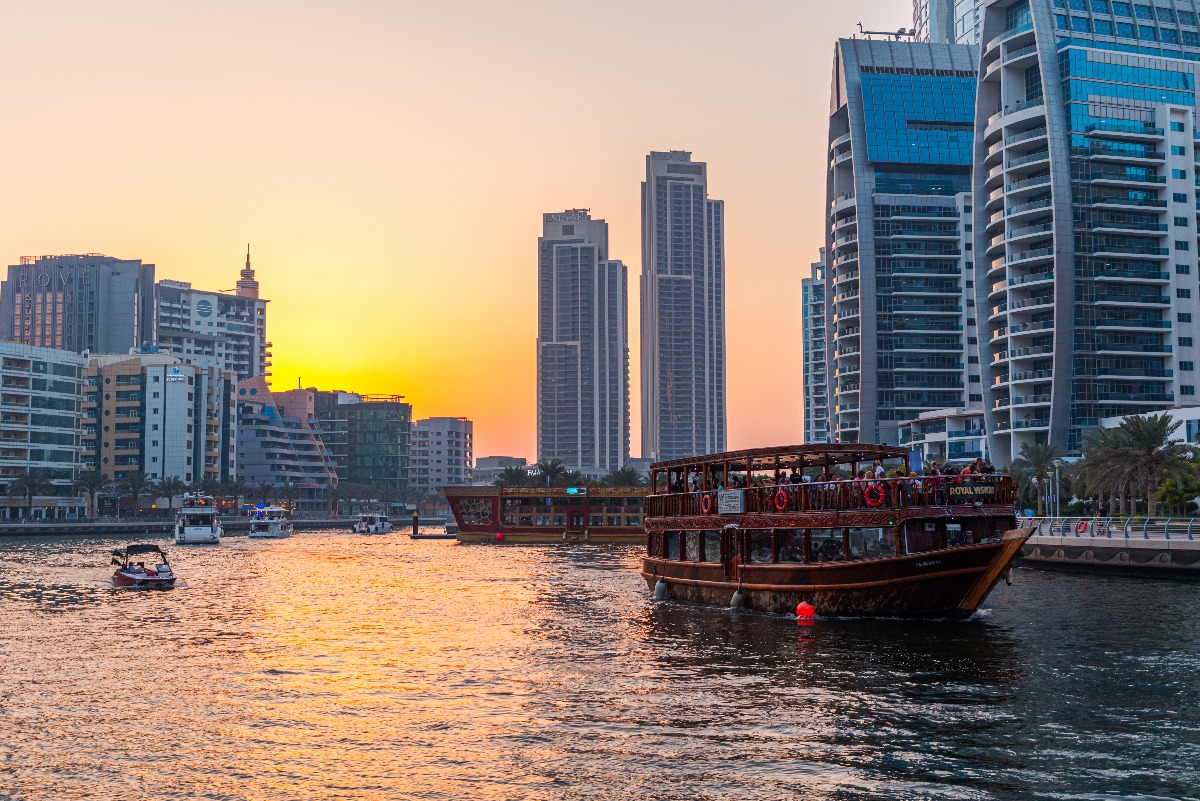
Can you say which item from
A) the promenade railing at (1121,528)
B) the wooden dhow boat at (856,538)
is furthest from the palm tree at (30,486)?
the wooden dhow boat at (856,538)

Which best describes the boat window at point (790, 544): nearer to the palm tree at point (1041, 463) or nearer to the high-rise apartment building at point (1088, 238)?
the palm tree at point (1041, 463)

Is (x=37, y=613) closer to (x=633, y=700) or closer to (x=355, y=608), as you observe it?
(x=355, y=608)

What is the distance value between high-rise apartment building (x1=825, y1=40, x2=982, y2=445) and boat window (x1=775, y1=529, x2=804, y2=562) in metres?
130

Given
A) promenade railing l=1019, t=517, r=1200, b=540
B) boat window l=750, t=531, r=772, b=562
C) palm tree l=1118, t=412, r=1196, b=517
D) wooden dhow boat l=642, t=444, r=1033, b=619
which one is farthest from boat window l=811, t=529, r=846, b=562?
palm tree l=1118, t=412, r=1196, b=517

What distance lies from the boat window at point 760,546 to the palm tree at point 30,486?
14971 centimetres

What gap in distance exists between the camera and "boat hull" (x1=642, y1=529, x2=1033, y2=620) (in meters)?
41.5

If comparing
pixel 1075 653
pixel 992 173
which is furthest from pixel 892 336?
pixel 1075 653

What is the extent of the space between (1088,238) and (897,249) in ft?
144

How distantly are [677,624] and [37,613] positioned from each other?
2796cm

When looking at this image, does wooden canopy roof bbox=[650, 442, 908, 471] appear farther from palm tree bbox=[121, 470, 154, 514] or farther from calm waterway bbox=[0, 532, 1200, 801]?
palm tree bbox=[121, 470, 154, 514]

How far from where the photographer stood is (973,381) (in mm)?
166125

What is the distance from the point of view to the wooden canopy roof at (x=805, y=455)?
45.0 metres

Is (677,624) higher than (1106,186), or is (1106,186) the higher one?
(1106,186)

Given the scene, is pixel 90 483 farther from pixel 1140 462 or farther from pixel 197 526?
pixel 1140 462
